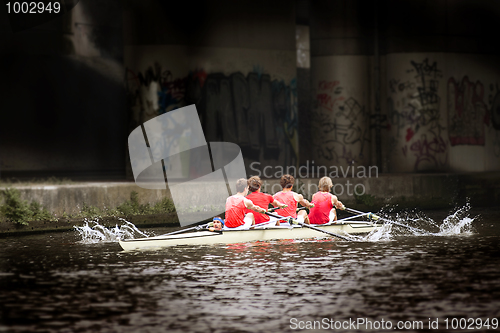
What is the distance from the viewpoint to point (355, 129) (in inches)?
1018

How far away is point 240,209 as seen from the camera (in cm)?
1420

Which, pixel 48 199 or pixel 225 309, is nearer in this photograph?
pixel 225 309

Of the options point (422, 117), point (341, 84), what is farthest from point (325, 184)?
point (341, 84)

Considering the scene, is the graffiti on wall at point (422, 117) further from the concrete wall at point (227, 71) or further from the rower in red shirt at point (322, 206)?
the rower in red shirt at point (322, 206)

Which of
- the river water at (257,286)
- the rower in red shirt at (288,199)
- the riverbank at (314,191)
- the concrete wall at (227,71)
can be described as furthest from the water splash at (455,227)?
the concrete wall at (227,71)

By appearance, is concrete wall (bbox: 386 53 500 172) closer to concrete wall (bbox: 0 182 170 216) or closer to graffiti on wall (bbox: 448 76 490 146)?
graffiti on wall (bbox: 448 76 490 146)

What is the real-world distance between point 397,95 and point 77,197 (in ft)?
40.2

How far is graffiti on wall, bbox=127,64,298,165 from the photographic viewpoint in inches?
849

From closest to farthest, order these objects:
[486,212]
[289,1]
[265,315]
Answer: [265,315] < [486,212] < [289,1]

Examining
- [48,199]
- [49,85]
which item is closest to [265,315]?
[48,199]

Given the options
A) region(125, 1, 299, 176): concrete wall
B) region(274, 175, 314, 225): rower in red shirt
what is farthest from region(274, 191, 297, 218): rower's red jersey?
region(125, 1, 299, 176): concrete wall

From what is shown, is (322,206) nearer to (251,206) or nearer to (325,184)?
(325,184)

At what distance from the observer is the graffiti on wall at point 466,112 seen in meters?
24.6

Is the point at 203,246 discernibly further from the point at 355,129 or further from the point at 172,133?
the point at 355,129
